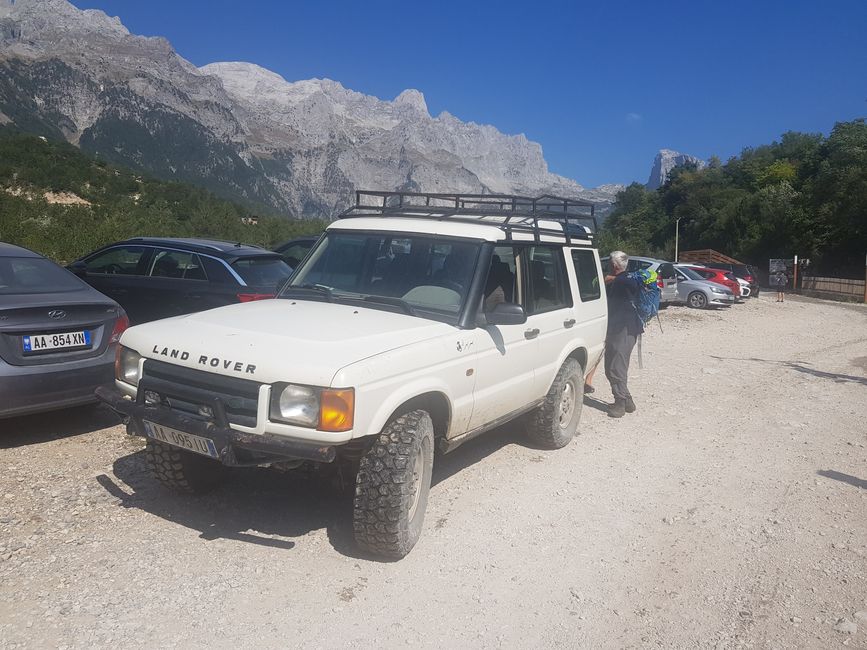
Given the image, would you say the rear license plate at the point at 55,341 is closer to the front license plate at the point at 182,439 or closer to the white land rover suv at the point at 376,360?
the white land rover suv at the point at 376,360

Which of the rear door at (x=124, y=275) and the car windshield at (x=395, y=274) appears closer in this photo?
the car windshield at (x=395, y=274)

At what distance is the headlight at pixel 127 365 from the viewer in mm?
4324

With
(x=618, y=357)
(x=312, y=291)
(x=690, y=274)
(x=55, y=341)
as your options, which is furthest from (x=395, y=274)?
(x=690, y=274)

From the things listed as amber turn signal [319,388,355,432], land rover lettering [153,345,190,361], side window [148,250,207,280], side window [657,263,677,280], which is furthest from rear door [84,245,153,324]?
side window [657,263,677,280]

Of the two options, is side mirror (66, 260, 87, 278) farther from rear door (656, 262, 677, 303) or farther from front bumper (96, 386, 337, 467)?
rear door (656, 262, 677, 303)

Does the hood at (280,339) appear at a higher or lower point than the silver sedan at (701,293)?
higher

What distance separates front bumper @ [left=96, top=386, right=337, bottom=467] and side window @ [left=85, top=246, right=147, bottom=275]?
5.16 m

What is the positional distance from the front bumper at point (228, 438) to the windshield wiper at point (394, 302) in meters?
1.32

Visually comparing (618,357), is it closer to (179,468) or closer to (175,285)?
(179,468)

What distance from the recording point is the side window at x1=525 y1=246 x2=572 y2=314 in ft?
18.9

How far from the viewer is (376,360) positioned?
387cm

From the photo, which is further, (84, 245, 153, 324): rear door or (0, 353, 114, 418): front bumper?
(84, 245, 153, 324): rear door

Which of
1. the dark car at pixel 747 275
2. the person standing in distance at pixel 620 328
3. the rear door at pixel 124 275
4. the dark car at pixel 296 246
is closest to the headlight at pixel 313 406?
the person standing in distance at pixel 620 328

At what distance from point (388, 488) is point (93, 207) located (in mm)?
33240
